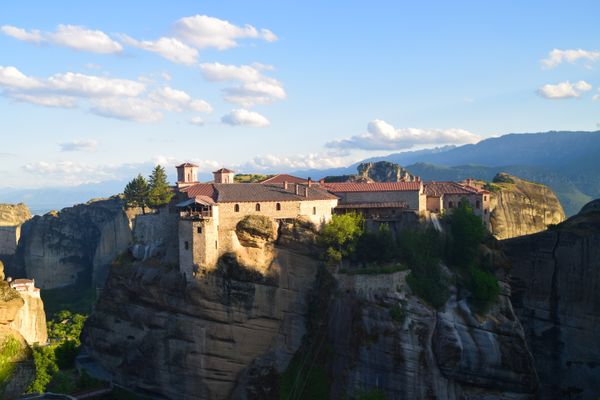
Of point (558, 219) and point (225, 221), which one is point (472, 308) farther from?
point (558, 219)

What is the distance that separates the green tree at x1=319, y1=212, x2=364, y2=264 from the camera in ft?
167

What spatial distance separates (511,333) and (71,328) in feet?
202

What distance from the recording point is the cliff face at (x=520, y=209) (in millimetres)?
83812

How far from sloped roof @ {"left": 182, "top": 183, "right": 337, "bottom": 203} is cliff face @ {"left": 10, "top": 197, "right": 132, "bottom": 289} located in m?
60.9

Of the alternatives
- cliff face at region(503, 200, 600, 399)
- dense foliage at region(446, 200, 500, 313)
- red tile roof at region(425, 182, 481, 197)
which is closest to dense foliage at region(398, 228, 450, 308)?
dense foliage at region(446, 200, 500, 313)

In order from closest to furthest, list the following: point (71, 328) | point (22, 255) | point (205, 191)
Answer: point (205, 191) < point (71, 328) < point (22, 255)

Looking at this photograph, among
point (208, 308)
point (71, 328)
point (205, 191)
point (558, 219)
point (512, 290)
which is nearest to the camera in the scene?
point (208, 308)

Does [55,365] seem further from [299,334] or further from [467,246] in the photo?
[467,246]

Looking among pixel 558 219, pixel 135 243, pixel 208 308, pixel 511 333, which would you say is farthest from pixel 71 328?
pixel 558 219

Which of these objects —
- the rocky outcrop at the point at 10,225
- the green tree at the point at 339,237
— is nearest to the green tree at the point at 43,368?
the green tree at the point at 339,237

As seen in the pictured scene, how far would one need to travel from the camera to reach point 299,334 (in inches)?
2004

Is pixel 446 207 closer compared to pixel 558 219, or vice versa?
pixel 446 207

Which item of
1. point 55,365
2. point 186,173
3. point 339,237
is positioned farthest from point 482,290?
point 55,365

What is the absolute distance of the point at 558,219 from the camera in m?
94.1
